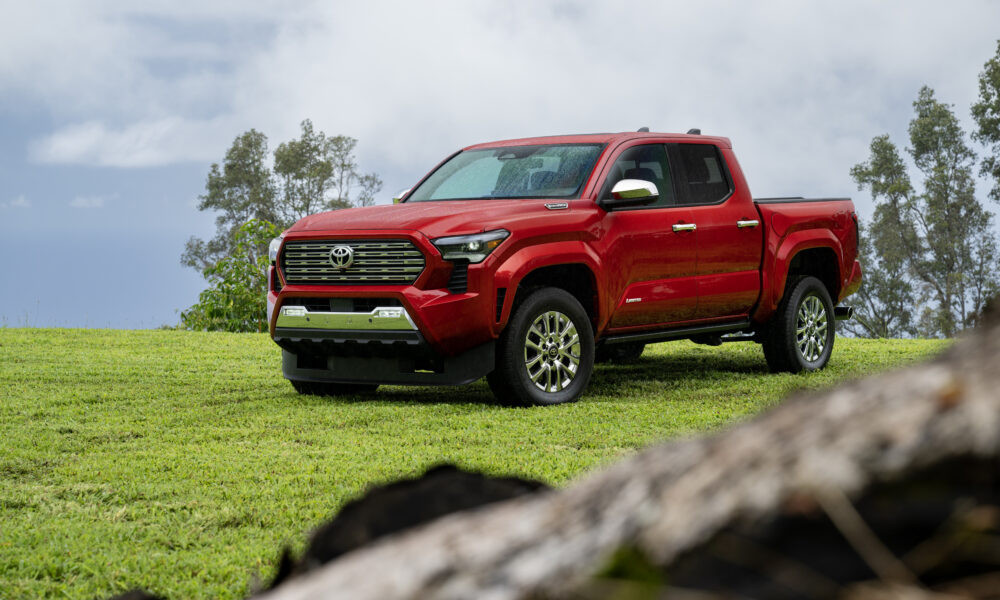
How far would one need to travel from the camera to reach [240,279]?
1725 cm

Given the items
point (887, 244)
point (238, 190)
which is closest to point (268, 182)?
point (238, 190)

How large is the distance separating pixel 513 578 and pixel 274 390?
28.3 ft

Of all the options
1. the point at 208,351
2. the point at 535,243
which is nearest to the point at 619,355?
the point at 535,243

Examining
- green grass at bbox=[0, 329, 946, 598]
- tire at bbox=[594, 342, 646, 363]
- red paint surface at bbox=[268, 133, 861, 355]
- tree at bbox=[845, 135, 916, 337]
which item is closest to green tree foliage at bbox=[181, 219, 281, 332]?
green grass at bbox=[0, 329, 946, 598]

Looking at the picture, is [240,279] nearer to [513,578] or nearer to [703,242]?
[703,242]

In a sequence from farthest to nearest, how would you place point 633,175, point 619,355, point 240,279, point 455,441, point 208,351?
point 240,279 → point 208,351 → point 619,355 → point 633,175 → point 455,441

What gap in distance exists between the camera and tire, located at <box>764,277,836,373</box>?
1014cm

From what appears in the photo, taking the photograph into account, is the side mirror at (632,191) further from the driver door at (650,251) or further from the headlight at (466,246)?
the headlight at (466,246)

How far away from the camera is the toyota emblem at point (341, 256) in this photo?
801 cm

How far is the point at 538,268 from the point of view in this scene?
26.9ft

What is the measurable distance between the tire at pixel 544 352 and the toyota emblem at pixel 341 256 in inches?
49.9

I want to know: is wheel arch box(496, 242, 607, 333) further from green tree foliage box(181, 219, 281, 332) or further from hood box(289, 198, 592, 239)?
green tree foliage box(181, 219, 281, 332)

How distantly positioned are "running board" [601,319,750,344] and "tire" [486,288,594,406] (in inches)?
22.7

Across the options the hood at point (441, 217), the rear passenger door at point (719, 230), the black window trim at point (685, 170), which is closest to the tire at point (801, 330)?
the rear passenger door at point (719, 230)
